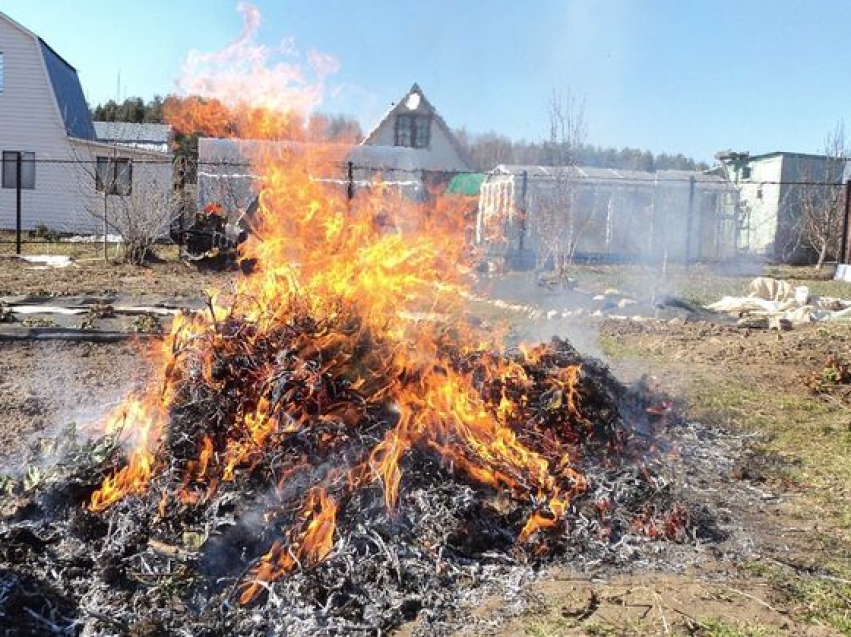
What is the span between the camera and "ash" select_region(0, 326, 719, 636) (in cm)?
331

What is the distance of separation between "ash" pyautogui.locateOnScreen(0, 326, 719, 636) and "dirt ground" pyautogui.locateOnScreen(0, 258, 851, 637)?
26 cm

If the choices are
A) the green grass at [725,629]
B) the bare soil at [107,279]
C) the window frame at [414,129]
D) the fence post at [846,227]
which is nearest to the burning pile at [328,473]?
the green grass at [725,629]

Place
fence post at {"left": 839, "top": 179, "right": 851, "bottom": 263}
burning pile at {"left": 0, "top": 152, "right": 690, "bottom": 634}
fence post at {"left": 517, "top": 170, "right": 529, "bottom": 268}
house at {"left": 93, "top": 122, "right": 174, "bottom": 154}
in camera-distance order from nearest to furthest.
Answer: burning pile at {"left": 0, "top": 152, "right": 690, "bottom": 634} → fence post at {"left": 839, "top": 179, "right": 851, "bottom": 263} → fence post at {"left": 517, "top": 170, "right": 529, "bottom": 268} → house at {"left": 93, "top": 122, "right": 174, "bottom": 154}

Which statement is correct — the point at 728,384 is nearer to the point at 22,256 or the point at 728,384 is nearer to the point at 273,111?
the point at 273,111

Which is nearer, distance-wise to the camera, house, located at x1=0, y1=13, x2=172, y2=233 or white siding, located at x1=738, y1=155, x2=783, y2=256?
house, located at x1=0, y1=13, x2=172, y2=233

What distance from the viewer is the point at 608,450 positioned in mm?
5168

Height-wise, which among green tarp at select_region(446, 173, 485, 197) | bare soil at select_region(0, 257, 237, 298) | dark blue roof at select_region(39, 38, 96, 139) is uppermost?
dark blue roof at select_region(39, 38, 96, 139)

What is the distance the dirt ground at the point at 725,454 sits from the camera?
328 cm

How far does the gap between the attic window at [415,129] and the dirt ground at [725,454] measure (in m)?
24.9

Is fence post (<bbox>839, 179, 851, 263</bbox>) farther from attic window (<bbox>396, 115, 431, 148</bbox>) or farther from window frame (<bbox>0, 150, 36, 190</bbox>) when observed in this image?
window frame (<bbox>0, 150, 36, 190</bbox>)

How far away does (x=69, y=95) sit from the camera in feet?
93.3

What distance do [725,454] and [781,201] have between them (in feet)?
78.6

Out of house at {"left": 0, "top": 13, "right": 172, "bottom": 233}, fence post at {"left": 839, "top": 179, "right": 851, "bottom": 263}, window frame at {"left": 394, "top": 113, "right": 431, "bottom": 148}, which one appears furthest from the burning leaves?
window frame at {"left": 394, "top": 113, "right": 431, "bottom": 148}

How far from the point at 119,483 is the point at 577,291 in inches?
418
